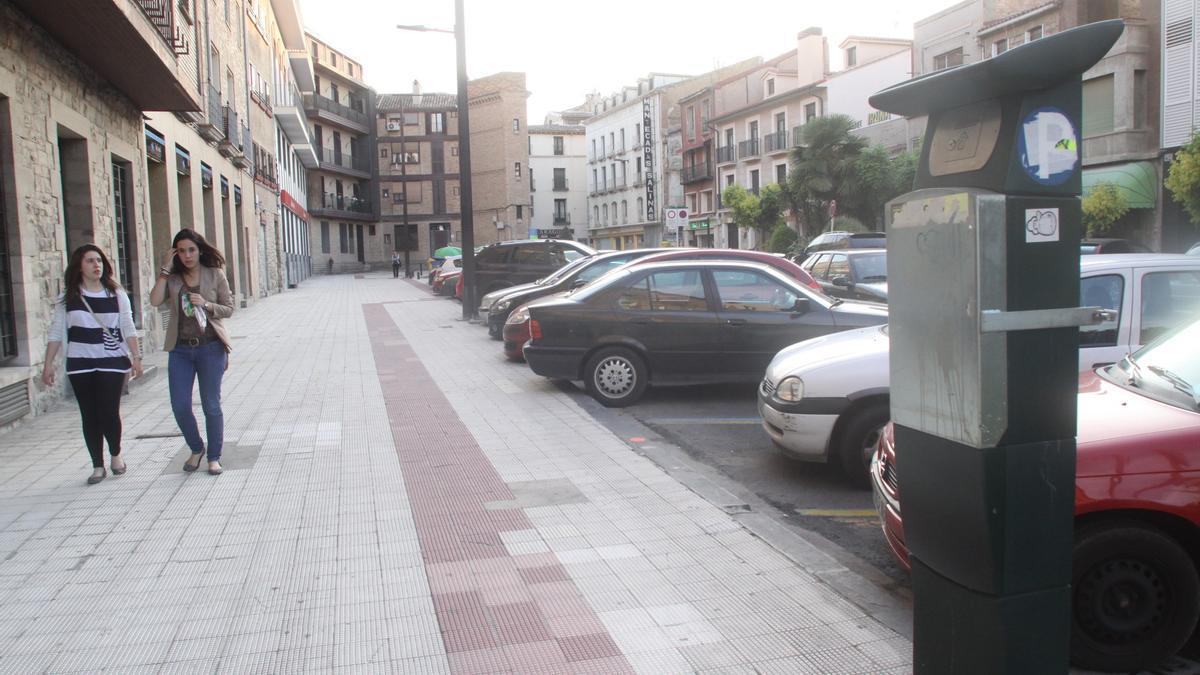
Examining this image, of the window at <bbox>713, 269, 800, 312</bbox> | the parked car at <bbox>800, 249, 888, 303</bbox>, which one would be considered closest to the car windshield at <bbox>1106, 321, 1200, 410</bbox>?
the window at <bbox>713, 269, 800, 312</bbox>

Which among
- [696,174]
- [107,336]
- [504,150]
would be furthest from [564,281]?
[504,150]

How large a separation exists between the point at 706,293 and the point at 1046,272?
6992mm

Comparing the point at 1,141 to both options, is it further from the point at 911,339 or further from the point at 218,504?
the point at 911,339

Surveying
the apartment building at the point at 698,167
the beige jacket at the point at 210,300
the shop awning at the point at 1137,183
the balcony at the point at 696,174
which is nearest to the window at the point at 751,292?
the beige jacket at the point at 210,300

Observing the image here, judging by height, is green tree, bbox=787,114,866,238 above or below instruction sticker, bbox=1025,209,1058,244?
above

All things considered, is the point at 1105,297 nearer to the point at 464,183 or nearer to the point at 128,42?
the point at 128,42

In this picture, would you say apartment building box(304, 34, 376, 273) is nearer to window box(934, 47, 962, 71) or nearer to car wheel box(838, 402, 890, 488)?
window box(934, 47, 962, 71)

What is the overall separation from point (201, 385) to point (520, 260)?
13703 millimetres

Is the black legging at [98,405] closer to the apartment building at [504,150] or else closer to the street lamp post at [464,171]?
the street lamp post at [464,171]

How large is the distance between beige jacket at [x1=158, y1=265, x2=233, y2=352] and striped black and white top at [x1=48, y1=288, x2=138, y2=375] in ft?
0.88

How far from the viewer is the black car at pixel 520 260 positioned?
1948 cm

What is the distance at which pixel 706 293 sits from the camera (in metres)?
9.31

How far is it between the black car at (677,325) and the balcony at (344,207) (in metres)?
56.2

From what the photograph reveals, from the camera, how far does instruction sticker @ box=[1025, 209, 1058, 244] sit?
231cm
